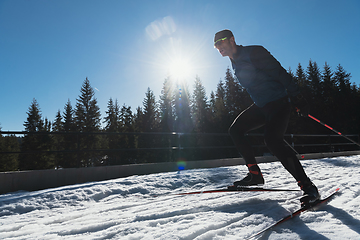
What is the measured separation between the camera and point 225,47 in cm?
239

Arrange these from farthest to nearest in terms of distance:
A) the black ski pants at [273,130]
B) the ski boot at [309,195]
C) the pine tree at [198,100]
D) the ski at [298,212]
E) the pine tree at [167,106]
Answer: the pine tree at [198,100] < the pine tree at [167,106] < the black ski pants at [273,130] < the ski boot at [309,195] < the ski at [298,212]

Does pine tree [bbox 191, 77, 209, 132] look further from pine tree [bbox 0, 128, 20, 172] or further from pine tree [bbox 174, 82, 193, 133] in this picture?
pine tree [bbox 0, 128, 20, 172]

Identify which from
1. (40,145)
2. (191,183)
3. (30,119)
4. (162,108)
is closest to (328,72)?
(162,108)

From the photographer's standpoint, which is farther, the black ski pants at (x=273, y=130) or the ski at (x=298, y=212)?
the black ski pants at (x=273, y=130)

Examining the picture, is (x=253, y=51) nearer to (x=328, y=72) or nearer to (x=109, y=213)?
(x=109, y=213)

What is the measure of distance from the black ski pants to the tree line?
61.6ft

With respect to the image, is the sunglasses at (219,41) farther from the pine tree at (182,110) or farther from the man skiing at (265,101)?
the pine tree at (182,110)

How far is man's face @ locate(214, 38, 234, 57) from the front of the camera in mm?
2373

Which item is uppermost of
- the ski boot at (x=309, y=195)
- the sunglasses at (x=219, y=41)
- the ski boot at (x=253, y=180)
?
the sunglasses at (x=219, y=41)

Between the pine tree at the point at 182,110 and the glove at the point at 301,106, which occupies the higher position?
the pine tree at the point at 182,110

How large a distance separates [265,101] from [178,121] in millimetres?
34686

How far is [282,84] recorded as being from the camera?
2.14 metres

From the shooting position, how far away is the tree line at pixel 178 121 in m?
27.0

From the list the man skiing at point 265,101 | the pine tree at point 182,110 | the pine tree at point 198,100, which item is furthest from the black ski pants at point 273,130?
the pine tree at point 198,100
